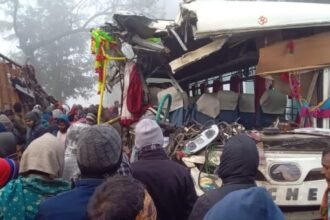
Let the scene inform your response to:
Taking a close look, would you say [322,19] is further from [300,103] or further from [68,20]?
[68,20]

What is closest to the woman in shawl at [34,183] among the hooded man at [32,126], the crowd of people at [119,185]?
the crowd of people at [119,185]

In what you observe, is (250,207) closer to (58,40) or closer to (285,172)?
(285,172)

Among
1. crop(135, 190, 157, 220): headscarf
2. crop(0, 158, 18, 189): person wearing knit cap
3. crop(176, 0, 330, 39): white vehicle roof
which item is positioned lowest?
crop(0, 158, 18, 189): person wearing knit cap

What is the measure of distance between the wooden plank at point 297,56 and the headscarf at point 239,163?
2.49 meters

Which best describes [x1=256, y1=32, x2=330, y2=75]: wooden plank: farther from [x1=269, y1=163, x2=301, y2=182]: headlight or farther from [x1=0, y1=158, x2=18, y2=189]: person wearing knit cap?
[x1=0, y1=158, x2=18, y2=189]: person wearing knit cap

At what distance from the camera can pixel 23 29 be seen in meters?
40.0

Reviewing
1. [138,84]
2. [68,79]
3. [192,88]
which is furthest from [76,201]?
[68,79]

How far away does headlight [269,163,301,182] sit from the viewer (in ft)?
13.2

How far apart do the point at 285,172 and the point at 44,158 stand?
84.6 inches

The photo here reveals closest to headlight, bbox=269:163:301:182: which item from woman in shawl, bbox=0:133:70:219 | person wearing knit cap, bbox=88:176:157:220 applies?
woman in shawl, bbox=0:133:70:219

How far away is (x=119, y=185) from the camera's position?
190 cm

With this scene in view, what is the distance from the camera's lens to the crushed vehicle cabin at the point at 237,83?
4.18 meters

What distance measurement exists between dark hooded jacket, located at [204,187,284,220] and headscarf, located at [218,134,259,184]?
38.5 inches

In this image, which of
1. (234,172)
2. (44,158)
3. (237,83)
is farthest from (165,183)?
(237,83)
